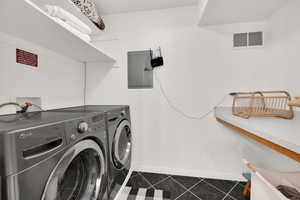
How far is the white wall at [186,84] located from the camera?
160 cm

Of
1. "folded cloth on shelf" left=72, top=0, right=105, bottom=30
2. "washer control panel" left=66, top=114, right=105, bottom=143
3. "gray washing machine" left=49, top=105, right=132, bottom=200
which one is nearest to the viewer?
"washer control panel" left=66, top=114, right=105, bottom=143

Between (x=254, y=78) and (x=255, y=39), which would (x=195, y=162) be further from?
(x=255, y=39)

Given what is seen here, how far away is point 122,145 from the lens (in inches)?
55.4

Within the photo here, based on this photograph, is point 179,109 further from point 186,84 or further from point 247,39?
point 247,39

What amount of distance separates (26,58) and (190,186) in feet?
6.96

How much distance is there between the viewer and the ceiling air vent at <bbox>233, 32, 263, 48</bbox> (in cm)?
159

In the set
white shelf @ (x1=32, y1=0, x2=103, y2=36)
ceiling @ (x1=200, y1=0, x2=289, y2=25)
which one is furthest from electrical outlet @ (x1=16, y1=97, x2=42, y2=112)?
ceiling @ (x1=200, y1=0, x2=289, y2=25)

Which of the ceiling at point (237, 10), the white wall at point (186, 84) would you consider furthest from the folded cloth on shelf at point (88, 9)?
the ceiling at point (237, 10)

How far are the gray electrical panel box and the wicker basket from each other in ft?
3.55

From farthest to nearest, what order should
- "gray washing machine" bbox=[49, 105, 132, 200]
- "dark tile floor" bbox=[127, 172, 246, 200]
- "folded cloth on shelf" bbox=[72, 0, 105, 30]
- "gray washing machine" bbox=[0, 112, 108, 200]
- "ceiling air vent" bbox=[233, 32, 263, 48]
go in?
"ceiling air vent" bbox=[233, 32, 263, 48] → "dark tile floor" bbox=[127, 172, 246, 200] → "folded cloth on shelf" bbox=[72, 0, 105, 30] → "gray washing machine" bbox=[49, 105, 132, 200] → "gray washing machine" bbox=[0, 112, 108, 200]

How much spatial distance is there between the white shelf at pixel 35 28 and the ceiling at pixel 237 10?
1339 mm

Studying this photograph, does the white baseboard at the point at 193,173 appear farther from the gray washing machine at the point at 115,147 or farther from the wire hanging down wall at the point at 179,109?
the wire hanging down wall at the point at 179,109

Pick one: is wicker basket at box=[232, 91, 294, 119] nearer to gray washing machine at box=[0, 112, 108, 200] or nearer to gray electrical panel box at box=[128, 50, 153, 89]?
gray electrical panel box at box=[128, 50, 153, 89]

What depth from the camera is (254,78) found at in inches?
62.8
